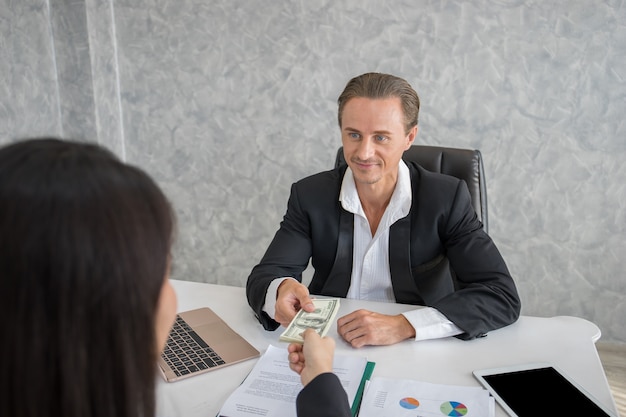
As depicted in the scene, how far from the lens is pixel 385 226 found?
188 centimetres

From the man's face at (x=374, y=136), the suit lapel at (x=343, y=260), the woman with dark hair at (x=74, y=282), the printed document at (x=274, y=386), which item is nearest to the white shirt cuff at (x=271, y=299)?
the printed document at (x=274, y=386)

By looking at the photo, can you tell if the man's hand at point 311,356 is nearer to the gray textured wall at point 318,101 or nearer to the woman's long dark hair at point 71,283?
the woman's long dark hair at point 71,283

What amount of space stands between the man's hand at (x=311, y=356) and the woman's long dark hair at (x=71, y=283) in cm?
50

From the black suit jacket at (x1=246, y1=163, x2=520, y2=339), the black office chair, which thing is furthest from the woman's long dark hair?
the black office chair

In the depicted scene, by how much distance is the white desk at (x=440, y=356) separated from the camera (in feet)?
4.03

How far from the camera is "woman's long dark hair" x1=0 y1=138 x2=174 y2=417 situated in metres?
0.57

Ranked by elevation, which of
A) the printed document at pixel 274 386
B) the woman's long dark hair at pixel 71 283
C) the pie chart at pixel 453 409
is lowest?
the printed document at pixel 274 386

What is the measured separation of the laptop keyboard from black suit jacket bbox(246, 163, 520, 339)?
22 cm

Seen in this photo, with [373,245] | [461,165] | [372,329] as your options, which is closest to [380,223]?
[373,245]

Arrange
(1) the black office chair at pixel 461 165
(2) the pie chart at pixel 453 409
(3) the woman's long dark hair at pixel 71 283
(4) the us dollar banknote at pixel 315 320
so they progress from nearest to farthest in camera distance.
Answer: (3) the woman's long dark hair at pixel 71 283 < (2) the pie chart at pixel 453 409 < (4) the us dollar banknote at pixel 315 320 < (1) the black office chair at pixel 461 165

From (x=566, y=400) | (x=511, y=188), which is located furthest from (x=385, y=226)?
(x=511, y=188)

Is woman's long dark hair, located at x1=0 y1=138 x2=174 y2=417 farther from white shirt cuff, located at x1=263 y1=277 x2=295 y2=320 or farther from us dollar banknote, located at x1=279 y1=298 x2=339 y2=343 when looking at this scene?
white shirt cuff, located at x1=263 y1=277 x2=295 y2=320

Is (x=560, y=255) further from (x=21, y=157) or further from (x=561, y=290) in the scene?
(x=21, y=157)

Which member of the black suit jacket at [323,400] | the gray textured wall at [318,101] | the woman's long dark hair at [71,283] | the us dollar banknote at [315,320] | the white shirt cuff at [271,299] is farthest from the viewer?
the gray textured wall at [318,101]
